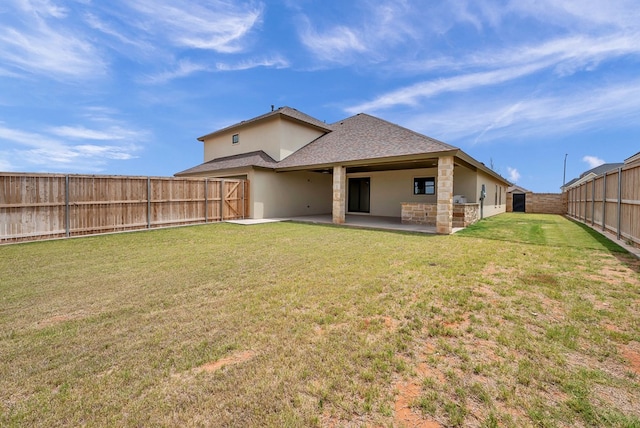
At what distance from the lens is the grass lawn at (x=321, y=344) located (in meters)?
1.84

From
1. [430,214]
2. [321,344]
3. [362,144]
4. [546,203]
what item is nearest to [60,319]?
[321,344]

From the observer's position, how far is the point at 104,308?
3.50m

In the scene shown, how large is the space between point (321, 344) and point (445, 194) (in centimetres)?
873

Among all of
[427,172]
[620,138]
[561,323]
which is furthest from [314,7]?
[620,138]

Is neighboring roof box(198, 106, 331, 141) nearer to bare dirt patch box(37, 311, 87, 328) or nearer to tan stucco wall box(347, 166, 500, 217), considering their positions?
tan stucco wall box(347, 166, 500, 217)

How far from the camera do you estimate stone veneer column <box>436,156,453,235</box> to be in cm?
962

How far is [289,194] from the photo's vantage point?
637 inches

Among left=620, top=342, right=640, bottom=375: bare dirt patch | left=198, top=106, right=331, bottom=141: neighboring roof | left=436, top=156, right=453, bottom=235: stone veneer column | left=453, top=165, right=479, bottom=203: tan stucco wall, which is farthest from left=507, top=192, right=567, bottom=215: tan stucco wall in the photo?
left=620, top=342, right=640, bottom=375: bare dirt patch

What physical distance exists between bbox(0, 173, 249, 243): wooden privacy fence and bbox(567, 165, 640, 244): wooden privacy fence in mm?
14837

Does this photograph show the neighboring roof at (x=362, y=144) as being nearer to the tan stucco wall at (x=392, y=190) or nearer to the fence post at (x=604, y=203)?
the tan stucco wall at (x=392, y=190)

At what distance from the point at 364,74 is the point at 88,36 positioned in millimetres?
12859

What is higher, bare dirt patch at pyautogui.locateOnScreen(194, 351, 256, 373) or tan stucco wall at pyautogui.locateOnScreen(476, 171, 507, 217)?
tan stucco wall at pyautogui.locateOnScreen(476, 171, 507, 217)

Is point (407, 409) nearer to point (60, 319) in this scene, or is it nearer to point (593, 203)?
point (60, 319)

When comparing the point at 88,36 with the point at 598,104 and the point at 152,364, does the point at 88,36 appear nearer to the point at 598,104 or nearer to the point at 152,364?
the point at 152,364
